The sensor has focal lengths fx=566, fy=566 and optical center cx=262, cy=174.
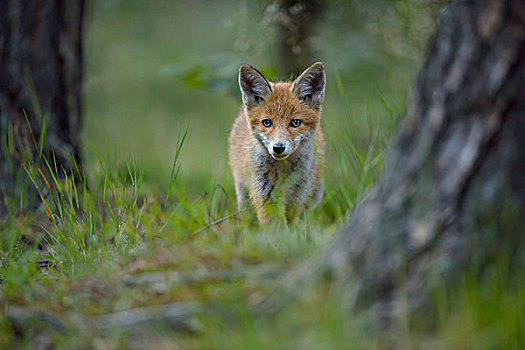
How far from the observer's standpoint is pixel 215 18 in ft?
51.2

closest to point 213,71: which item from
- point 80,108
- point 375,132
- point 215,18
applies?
point 80,108

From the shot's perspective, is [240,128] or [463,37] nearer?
[463,37]

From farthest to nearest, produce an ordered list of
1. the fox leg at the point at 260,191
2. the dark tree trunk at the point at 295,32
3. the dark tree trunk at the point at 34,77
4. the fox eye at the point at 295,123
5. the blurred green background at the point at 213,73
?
the dark tree trunk at the point at 295,32, the blurred green background at the point at 213,73, the fox eye at the point at 295,123, the fox leg at the point at 260,191, the dark tree trunk at the point at 34,77

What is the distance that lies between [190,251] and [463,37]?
1591 millimetres

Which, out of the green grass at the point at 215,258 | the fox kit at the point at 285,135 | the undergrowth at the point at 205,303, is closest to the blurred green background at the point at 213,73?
the green grass at the point at 215,258

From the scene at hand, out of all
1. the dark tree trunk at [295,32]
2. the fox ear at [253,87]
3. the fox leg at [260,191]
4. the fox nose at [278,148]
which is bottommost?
the fox leg at [260,191]

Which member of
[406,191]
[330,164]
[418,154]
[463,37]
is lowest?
[330,164]

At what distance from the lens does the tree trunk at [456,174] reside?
2123 mm

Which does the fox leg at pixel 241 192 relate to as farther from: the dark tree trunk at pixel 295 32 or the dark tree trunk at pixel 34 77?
the dark tree trunk at pixel 295 32

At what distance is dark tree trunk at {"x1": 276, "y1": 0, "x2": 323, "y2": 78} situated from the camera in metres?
6.44

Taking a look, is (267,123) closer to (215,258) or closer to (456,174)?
(215,258)

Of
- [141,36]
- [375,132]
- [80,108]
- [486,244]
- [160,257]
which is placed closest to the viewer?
[486,244]

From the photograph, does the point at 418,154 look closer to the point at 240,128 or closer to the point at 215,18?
the point at 240,128

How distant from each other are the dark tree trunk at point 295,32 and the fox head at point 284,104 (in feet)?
4.04
